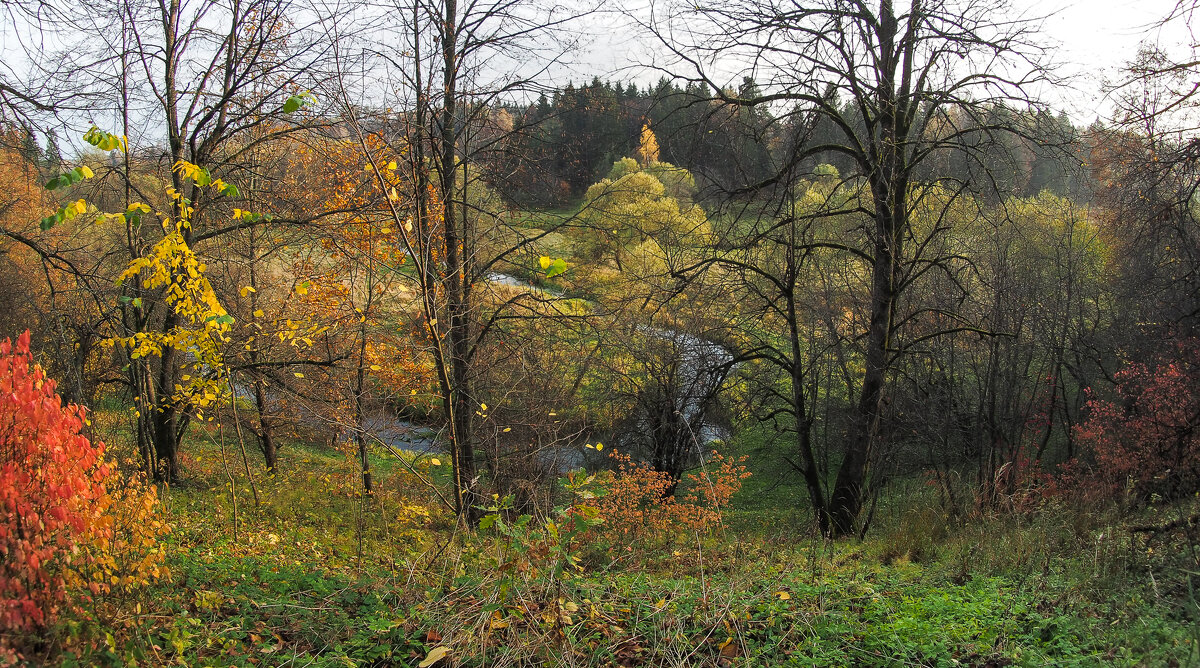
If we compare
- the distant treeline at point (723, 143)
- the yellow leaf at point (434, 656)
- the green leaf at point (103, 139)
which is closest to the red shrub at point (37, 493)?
the green leaf at point (103, 139)

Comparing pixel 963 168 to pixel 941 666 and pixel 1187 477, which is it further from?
pixel 941 666

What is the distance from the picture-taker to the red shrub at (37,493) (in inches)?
129

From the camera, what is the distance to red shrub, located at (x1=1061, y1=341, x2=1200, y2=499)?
7.90m

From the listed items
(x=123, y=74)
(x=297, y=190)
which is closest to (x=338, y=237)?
(x=297, y=190)

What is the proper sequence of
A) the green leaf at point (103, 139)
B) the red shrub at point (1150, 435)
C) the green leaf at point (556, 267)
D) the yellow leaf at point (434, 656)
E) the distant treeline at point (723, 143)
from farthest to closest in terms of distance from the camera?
the distant treeline at point (723, 143)
the red shrub at point (1150, 435)
the green leaf at point (556, 267)
the green leaf at point (103, 139)
the yellow leaf at point (434, 656)

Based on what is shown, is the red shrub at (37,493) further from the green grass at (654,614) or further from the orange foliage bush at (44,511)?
the green grass at (654,614)

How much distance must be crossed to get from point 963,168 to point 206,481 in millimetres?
13275

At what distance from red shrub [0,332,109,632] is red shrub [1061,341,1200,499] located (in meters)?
8.05

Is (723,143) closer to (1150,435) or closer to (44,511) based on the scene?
(1150,435)

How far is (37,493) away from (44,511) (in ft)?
0.32

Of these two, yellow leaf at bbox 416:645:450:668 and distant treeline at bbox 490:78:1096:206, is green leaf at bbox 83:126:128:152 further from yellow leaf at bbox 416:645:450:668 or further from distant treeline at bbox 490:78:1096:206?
distant treeline at bbox 490:78:1096:206

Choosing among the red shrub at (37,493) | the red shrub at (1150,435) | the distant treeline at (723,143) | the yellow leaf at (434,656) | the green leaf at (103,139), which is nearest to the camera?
the red shrub at (37,493)

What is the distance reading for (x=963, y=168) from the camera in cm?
1070

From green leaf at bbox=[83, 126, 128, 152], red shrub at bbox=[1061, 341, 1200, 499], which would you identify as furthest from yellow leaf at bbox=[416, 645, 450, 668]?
red shrub at bbox=[1061, 341, 1200, 499]
